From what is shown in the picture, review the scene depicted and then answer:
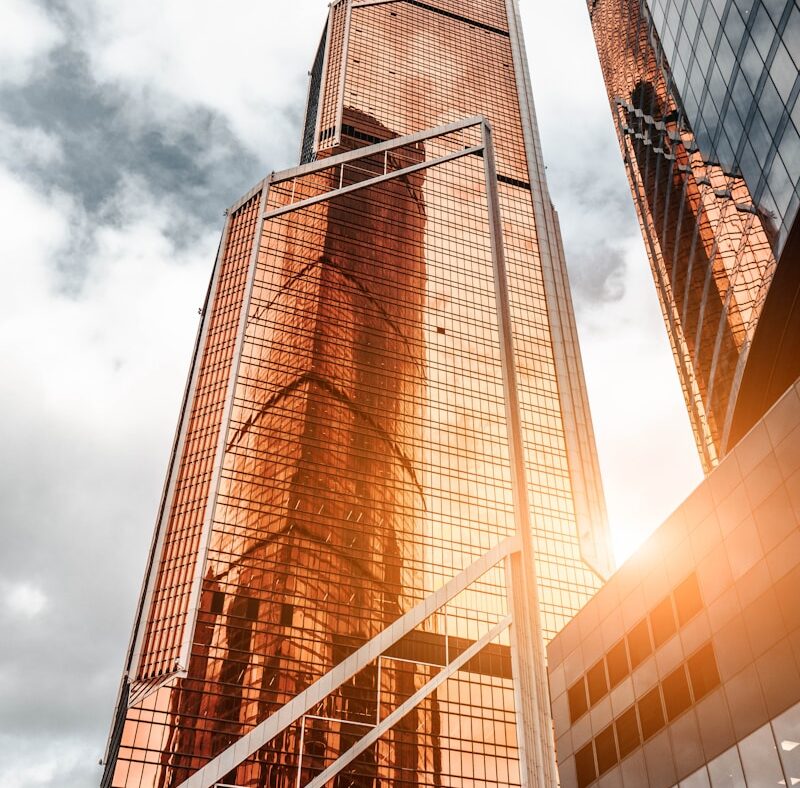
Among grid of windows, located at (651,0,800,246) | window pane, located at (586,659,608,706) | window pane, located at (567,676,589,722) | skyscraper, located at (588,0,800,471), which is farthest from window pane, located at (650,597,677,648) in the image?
grid of windows, located at (651,0,800,246)

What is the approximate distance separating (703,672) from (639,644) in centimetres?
480

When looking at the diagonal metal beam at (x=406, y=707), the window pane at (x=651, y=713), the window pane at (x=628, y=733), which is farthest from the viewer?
the diagonal metal beam at (x=406, y=707)

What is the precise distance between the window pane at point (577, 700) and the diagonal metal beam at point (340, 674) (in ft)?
212

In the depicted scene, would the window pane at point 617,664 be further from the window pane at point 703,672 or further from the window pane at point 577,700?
the window pane at point 703,672

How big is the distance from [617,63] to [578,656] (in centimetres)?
9735

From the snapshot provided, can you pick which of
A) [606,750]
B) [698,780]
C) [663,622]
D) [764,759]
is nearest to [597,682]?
[606,750]

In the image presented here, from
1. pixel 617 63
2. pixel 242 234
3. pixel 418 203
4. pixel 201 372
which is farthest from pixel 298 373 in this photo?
pixel 617 63

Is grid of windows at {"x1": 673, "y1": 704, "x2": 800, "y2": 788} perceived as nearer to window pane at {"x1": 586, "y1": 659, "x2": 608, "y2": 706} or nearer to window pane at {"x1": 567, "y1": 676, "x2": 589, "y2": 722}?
window pane at {"x1": 586, "y1": 659, "x2": 608, "y2": 706}

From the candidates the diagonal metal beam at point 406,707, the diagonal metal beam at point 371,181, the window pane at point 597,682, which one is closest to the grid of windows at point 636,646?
the window pane at point 597,682

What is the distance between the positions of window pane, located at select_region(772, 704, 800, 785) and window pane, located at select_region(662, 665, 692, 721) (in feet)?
16.6

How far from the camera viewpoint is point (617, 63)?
116m

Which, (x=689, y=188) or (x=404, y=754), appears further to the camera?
(x=404, y=754)

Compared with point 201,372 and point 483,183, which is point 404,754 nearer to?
point 201,372

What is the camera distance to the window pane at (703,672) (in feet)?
95.7
